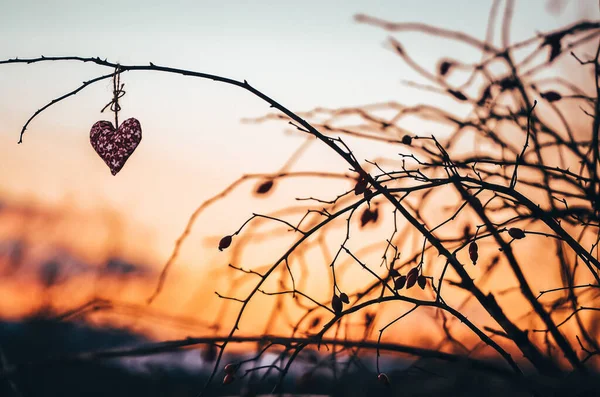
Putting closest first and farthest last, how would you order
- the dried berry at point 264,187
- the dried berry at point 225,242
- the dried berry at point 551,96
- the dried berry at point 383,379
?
1. the dried berry at point 383,379
2. the dried berry at point 225,242
3. the dried berry at point 264,187
4. the dried berry at point 551,96

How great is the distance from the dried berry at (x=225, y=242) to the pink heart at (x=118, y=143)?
44cm

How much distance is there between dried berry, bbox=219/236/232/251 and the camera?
49.0 inches

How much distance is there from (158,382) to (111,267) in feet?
1.43

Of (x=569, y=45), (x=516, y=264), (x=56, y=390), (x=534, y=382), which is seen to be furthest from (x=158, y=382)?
(x=569, y=45)

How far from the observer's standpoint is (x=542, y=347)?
1.32 metres

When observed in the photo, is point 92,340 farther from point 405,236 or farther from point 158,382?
point 405,236

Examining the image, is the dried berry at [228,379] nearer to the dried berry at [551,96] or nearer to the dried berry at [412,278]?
the dried berry at [412,278]

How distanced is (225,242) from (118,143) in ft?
1.53

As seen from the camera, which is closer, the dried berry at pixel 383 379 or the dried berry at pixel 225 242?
the dried berry at pixel 383 379

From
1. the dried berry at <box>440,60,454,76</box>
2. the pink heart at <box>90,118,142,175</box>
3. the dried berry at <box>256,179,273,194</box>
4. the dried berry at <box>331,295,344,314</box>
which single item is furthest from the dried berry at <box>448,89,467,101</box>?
the pink heart at <box>90,118,142,175</box>

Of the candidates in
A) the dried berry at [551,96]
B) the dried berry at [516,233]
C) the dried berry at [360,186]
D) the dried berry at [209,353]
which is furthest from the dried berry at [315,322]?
the dried berry at [551,96]

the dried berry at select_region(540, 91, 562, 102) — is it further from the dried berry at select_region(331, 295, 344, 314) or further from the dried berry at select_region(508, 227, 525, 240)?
the dried berry at select_region(331, 295, 344, 314)

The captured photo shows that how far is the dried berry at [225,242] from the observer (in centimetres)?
125

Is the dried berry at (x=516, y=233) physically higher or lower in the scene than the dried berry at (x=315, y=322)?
higher
